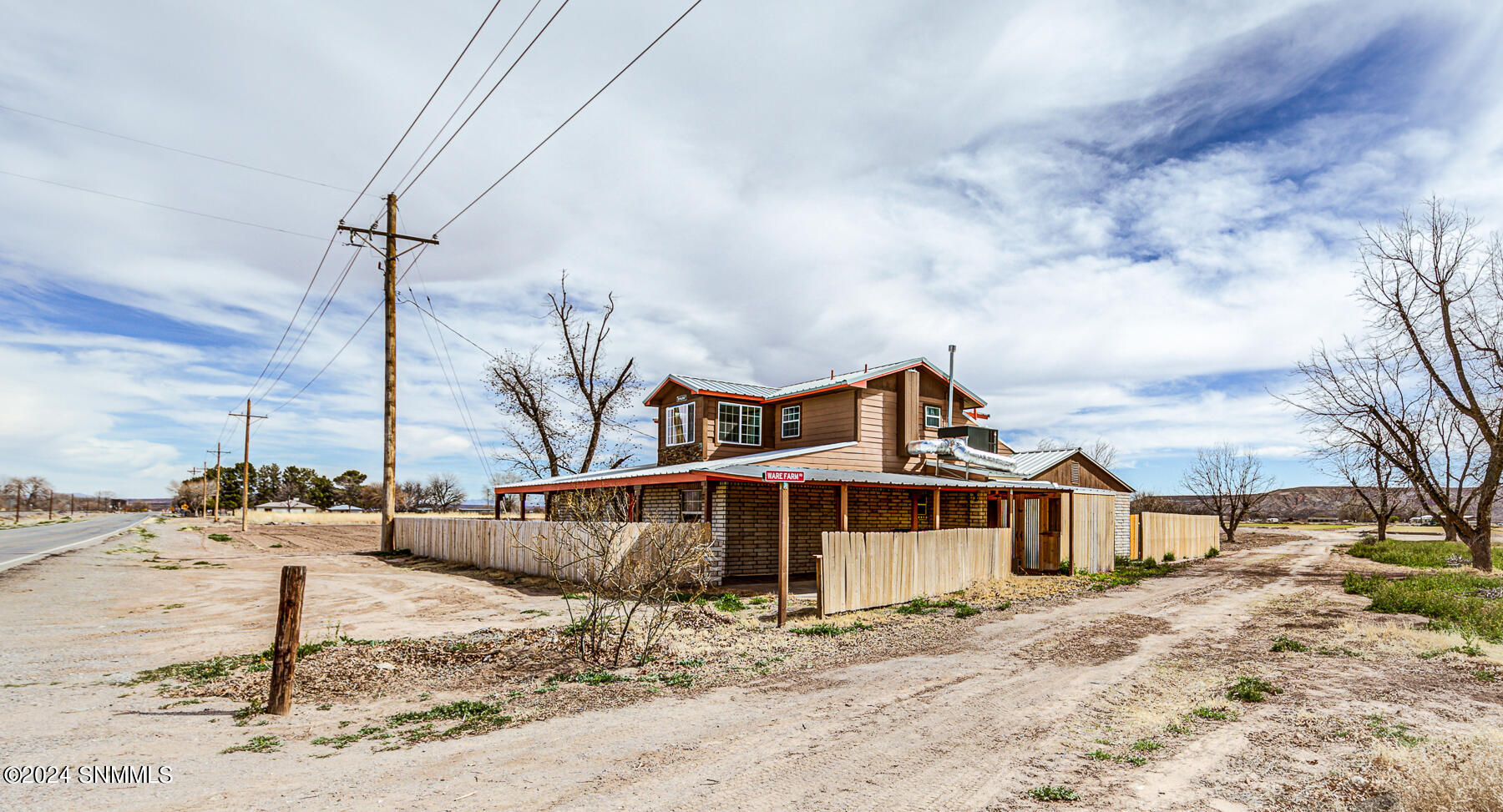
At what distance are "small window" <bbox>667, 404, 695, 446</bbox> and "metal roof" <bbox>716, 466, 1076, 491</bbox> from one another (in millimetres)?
6393

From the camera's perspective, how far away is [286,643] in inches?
285

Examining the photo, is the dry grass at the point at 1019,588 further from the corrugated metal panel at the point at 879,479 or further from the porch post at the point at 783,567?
Result: the porch post at the point at 783,567

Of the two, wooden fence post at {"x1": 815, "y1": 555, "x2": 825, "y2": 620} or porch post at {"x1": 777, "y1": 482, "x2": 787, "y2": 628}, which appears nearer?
porch post at {"x1": 777, "y1": 482, "x2": 787, "y2": 628}

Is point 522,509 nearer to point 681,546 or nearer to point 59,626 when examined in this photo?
point 59,626

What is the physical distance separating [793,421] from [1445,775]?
19791mm

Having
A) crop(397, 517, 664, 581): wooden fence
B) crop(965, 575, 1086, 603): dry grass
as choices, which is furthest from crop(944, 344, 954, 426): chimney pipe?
crop(397, 517, 664, 581): wooden fence

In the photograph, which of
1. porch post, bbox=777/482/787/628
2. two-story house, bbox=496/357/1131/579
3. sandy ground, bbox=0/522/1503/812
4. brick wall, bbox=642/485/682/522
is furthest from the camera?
brick wall, bbox=642/485/682/522

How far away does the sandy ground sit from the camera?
16.9 ft

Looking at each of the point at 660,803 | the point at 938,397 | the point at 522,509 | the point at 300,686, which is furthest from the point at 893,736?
the point at 522,509

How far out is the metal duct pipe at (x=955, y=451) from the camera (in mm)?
22141

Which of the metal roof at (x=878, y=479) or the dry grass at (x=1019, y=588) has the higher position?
the metal roof at (x=878, y=479)

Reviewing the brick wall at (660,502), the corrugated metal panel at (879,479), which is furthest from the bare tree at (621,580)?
the brick wall at (660,502)

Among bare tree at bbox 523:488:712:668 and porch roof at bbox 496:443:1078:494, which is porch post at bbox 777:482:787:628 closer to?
porch roof at bbox 496:443:1078:494

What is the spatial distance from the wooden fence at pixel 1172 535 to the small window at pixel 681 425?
16.6 meters
